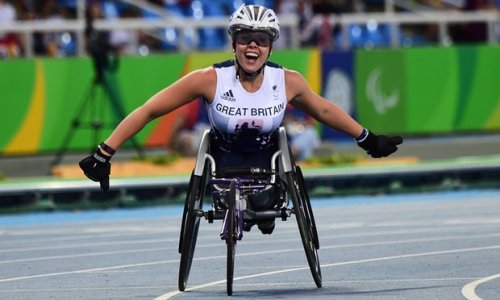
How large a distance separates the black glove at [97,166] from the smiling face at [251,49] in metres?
1.02

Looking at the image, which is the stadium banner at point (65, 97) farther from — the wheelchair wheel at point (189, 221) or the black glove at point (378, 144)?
the wheelchair wheel at point (189, 221)

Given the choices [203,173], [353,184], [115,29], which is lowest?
[353,184]

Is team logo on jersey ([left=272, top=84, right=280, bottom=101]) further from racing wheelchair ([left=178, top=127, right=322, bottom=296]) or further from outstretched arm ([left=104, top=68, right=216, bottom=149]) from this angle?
outstretched arm ([left=104, top=68, right=216, bottom=149])

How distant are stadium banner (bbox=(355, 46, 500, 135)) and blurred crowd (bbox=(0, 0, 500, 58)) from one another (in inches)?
20.3

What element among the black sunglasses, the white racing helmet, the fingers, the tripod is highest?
the white racing helmet

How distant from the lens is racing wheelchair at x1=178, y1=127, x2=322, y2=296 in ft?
32.1

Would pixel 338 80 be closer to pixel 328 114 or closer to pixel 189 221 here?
pixel 328 114

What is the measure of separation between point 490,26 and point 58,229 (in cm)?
1171

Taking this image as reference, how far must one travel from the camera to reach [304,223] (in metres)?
9.80

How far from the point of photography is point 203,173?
9984 mm

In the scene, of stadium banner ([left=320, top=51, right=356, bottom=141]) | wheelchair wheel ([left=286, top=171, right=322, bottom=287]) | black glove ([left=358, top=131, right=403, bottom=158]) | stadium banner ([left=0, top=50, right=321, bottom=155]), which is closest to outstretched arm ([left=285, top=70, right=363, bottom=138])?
black glove ([left=358, top=131, right=403, bottom=158])

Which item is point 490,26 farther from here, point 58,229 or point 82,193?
point 58,229

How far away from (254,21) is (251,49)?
17 centimetres

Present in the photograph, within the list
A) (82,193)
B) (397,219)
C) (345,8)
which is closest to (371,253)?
(397,219)
